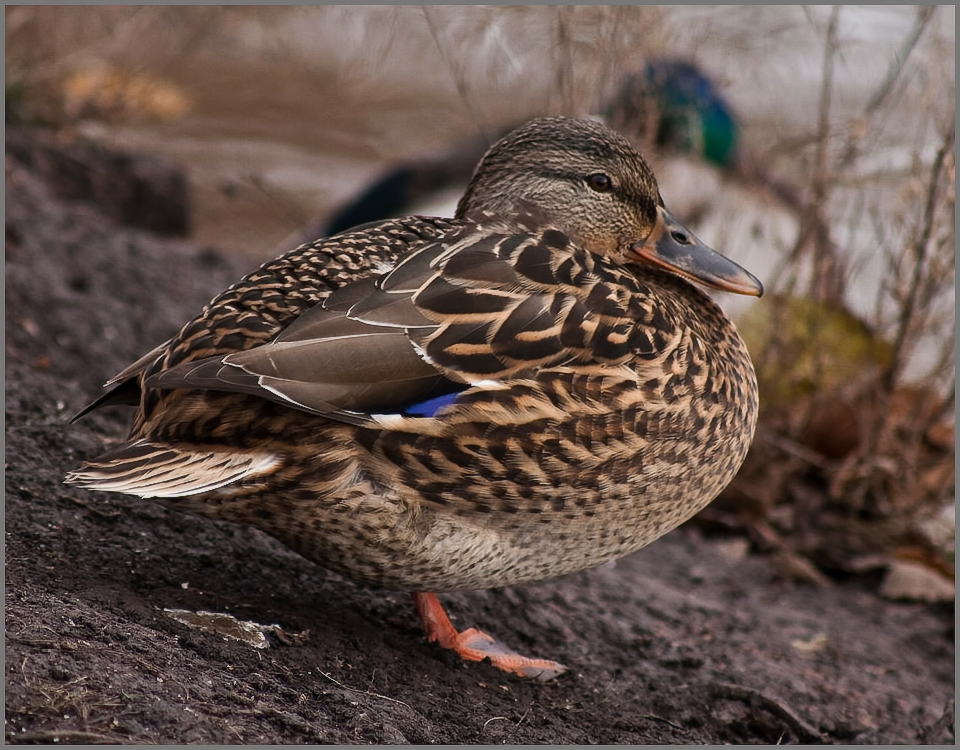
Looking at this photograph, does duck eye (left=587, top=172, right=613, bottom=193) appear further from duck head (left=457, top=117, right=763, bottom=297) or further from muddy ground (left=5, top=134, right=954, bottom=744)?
muddy ground (left=5, top=134, right=954, bottom=744)

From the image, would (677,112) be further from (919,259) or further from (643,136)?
(919,259)

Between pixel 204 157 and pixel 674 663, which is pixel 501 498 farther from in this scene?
pixel 204 157

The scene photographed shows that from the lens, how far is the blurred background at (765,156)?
5188 millimetres

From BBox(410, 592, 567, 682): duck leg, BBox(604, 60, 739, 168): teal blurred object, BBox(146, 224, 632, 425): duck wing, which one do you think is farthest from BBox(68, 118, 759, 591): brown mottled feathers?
BBox(604, 60, 739, 168): teal blurred object

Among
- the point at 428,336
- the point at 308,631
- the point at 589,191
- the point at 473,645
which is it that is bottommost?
the point at 473,645

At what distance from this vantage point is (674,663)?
3.81 m

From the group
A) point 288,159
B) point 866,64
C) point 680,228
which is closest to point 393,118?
point 288,159

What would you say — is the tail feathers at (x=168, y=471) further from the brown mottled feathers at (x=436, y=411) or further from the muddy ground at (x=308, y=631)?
the muddy ground at (x=308, y=631)

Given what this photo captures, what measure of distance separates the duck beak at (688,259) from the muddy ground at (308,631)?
1.21 metres

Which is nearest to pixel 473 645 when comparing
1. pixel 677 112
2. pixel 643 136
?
pixel 643 136

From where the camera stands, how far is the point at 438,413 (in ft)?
9.32

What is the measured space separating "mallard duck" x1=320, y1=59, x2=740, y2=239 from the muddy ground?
2060mm

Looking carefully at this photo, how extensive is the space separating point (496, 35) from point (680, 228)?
2908mm

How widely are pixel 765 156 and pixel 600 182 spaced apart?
120 inches
